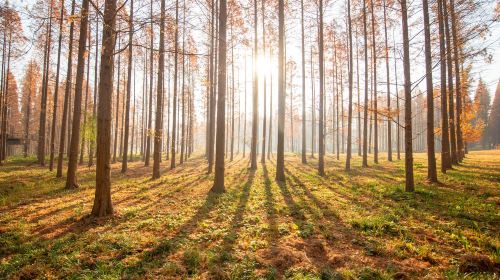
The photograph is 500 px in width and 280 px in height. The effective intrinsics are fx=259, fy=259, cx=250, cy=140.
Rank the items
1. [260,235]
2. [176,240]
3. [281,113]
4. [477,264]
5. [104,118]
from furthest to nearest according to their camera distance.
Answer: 1. [281,113]
2. [104,118]
3. [260,235]
4. [176,240]
5. [477,264]

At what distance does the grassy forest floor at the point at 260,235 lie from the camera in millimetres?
4566

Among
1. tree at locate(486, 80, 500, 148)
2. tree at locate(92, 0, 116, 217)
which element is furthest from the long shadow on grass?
tree at locate(486, 80, 500, 148)

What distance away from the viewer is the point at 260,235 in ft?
20.7

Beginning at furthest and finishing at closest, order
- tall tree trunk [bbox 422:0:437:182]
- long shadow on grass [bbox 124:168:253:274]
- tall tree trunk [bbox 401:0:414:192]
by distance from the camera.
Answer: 1. tall tree trunk [bbox 422:0:437:182]
2. tall tree trunk [bbox 401:0:414:192]
3. long shadow on grass [bbox 124:168:253:274]

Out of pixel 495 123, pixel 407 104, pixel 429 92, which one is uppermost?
pixel 495 123

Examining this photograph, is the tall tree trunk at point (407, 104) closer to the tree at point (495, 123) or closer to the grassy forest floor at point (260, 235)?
the grassy forest floor at point (260, 235)

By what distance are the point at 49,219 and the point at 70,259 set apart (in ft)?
11.2

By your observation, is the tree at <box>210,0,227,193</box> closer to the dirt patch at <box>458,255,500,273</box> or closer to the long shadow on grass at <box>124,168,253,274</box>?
the long shadow on grass at <box>124,168,253,274</box>

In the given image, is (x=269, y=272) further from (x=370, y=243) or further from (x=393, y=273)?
(x=370, y=243)

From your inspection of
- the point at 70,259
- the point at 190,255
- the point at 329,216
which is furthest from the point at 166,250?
the point at 329,216

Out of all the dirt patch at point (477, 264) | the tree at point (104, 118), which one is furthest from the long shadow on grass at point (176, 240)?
the dirt patch at point (477, 264)

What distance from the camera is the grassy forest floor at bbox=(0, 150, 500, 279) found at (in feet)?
15.0

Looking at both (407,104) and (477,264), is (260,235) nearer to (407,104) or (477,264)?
(477,264)

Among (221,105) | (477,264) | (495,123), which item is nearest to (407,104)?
(477,264)
